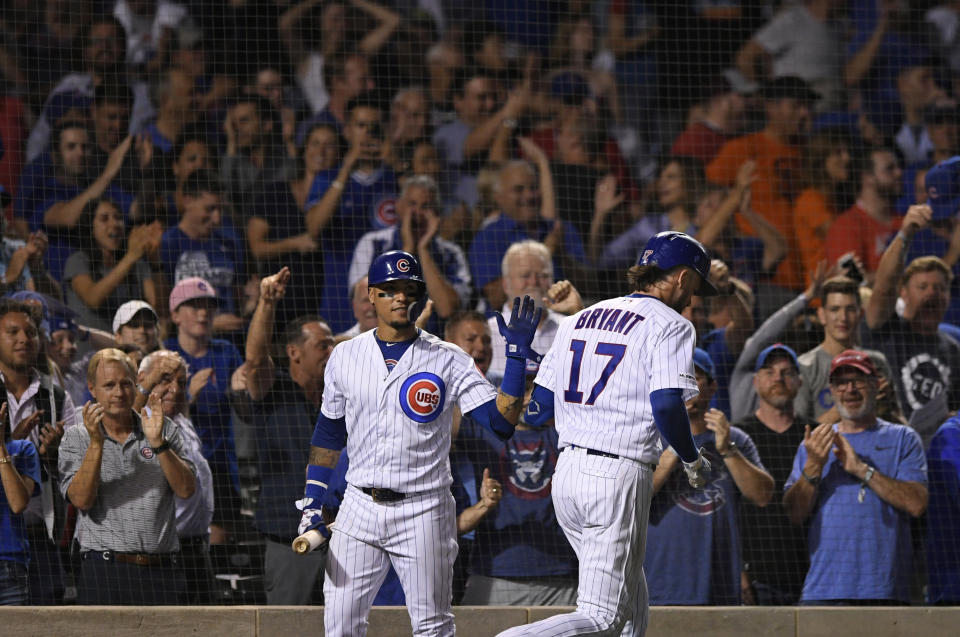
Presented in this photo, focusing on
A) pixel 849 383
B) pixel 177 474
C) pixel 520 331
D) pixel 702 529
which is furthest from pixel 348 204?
pixel 520 331

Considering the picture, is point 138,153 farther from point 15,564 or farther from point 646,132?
point 646,132

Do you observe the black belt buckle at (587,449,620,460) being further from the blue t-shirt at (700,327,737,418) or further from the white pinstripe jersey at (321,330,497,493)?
the blue t-shirt at (700,327,737,418)

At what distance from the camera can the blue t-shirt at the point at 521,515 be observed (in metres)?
6.15

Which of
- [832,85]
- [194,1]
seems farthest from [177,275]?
[832,85]

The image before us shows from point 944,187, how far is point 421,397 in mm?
4232

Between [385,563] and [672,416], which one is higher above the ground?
[672,416]

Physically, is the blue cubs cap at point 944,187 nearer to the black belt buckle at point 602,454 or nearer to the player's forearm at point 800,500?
the player's forearm at point 800,500

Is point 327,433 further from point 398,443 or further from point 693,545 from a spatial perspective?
point 693,545

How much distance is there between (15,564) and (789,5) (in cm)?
702

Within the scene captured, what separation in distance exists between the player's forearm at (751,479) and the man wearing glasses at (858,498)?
112 mm

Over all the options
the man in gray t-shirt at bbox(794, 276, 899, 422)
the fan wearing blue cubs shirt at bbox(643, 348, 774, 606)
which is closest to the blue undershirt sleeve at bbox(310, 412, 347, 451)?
the fan wearing blue cubs shirt at bbox(643, 348, 774, 606)

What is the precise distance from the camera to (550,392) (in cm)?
461

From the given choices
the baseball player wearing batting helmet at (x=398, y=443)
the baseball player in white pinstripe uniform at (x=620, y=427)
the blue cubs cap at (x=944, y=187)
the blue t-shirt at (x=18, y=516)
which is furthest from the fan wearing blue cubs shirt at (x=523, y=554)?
the blue cubs cap at (x=944, y=187)

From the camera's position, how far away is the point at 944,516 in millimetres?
6422
